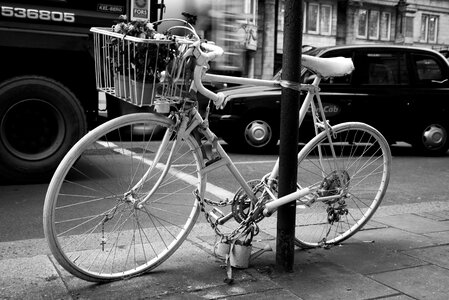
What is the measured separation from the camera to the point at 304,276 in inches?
129

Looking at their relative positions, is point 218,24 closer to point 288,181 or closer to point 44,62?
point 44,62

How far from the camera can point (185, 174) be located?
3484mm

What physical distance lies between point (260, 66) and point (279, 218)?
23267 mm

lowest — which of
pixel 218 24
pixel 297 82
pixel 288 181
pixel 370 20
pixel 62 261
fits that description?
pixel 62 261

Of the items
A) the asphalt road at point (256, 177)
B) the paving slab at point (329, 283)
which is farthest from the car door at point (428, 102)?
the paving slab at point (329, 283)

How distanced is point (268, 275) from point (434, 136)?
7.56m

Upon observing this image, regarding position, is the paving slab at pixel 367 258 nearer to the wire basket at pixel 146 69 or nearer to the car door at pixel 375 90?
the wire basket at pixel 146 69

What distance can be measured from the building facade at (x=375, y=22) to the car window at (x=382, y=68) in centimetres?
1869

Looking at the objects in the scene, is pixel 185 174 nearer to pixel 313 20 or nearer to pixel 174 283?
pixel 174 283

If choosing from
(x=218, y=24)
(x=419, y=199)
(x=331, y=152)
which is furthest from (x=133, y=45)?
(x=218, y=24)

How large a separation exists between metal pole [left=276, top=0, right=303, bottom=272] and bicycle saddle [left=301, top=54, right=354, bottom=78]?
1.10 ft

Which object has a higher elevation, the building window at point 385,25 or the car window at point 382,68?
the building window at point 385,25

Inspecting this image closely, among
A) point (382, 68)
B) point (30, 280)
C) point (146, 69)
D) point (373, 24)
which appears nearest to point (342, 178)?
point (146, 69)

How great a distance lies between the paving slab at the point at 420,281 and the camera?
10.0ft
